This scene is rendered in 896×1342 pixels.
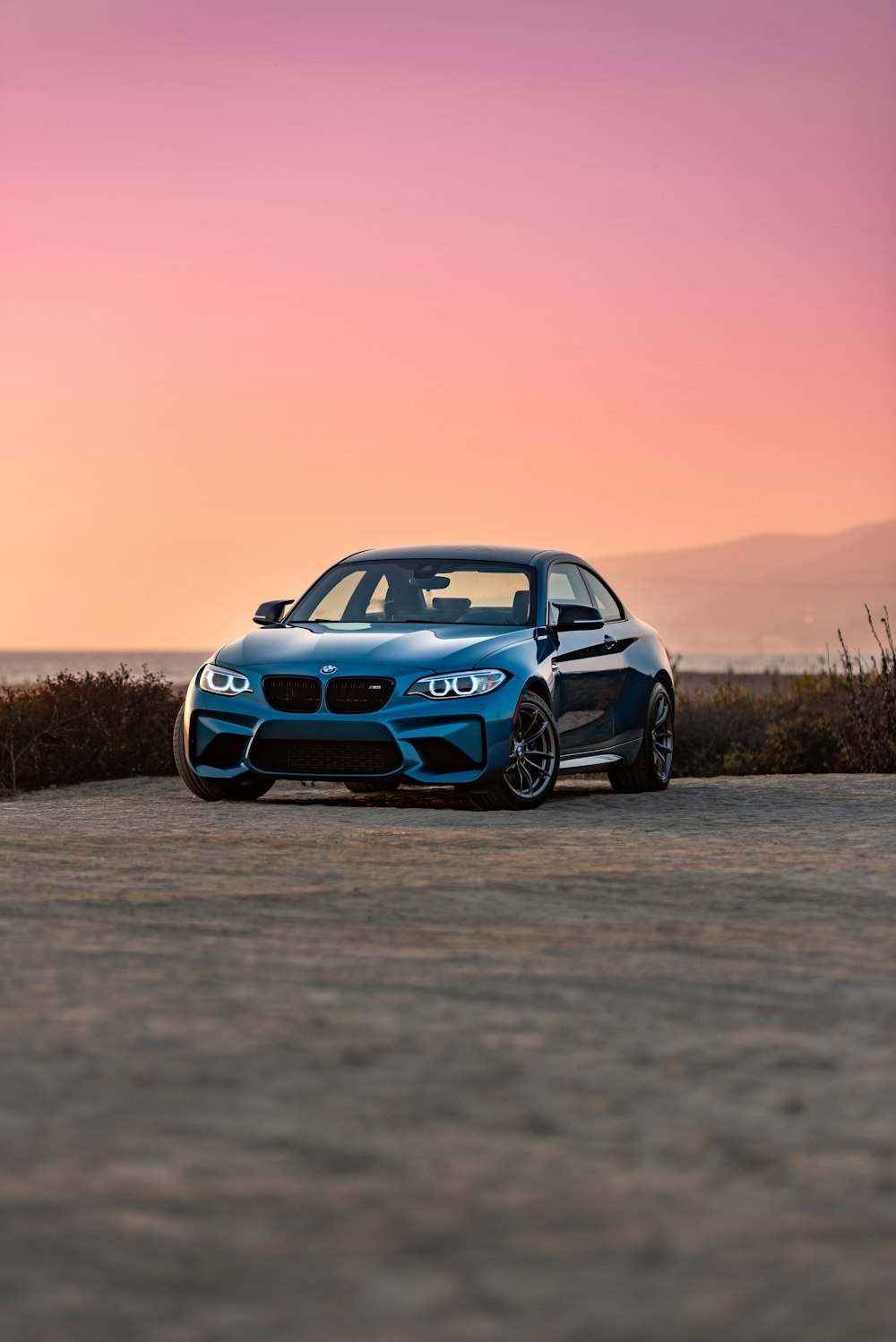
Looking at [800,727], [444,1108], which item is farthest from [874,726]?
[444,1108]

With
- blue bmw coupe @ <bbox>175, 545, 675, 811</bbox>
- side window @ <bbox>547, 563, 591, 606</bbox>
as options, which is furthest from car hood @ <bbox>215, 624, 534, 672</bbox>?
side window @ <bbox>547, 563, 591, 606</bbox>

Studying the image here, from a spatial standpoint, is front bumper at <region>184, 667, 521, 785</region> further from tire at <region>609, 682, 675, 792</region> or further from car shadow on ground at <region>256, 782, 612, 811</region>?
tire at <region>609, 682, 675, 792</region>

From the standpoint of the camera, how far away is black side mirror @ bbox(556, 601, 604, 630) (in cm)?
1193

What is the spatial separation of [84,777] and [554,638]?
689cm

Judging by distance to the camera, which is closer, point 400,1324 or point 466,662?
point 400,1324

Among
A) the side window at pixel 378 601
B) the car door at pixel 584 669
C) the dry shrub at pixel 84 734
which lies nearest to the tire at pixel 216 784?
the side window at pixel 378 601

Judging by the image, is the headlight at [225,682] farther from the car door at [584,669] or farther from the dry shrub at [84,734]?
the dry shrub at [84,734]

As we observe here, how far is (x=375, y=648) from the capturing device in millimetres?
11164

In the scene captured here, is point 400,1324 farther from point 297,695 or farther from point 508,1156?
point 297,695

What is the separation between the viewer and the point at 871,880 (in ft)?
25.6

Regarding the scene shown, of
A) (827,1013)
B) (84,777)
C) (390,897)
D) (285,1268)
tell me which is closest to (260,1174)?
(285,1268)

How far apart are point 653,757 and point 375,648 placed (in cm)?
296

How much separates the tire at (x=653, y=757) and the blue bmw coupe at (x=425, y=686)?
15cm

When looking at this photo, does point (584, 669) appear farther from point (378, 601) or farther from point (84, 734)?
point (84, 734)
